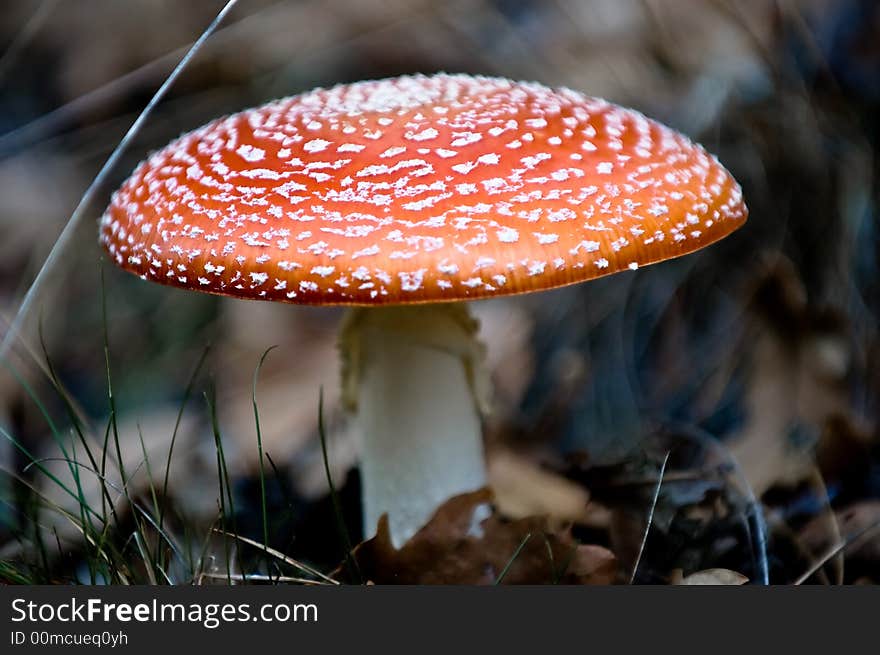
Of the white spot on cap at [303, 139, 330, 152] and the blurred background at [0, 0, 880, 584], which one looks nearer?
the white spot on cap at [303, 139, 330, 152]

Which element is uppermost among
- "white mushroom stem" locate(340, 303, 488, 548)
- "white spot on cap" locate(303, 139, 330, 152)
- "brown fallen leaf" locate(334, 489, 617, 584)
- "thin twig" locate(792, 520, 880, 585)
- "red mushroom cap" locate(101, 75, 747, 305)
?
"white spot on cap" locate(303, 139, 330, 152)

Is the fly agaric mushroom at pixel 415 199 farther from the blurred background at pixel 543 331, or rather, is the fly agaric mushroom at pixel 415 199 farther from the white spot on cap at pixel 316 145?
the blurred background at pixel 543 331

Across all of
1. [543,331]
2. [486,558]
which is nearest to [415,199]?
[486,558]

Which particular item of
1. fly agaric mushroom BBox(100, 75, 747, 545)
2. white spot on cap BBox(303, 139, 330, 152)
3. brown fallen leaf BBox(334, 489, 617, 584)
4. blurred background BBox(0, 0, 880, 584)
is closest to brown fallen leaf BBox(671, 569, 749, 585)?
blurred background BBox(0, 0, 880, 584)

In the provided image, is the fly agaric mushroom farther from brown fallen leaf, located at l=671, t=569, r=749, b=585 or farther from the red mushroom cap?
brown fallen leaf, located at l=671, t=569, r=749, b=585

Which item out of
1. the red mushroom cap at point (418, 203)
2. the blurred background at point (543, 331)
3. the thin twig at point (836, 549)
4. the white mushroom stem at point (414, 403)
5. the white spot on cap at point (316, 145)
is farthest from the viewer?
the blurred background at point (543, 331)

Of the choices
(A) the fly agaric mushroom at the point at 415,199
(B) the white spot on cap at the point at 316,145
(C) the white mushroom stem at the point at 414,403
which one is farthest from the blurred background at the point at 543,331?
(B) the white spot on cap at the point at 316,145
